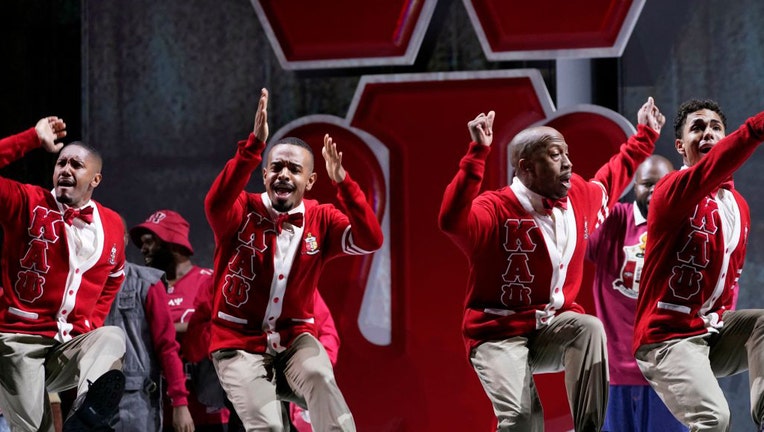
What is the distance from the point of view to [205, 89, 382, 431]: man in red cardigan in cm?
516

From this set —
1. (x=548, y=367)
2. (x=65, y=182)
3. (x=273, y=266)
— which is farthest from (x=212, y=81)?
(x=548, y=367)

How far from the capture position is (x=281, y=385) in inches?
210

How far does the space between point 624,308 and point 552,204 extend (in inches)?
A: 50.6

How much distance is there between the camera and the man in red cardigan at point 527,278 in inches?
190

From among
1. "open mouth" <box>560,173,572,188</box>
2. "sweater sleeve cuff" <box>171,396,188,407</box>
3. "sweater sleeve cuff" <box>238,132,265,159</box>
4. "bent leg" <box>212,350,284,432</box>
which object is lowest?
"sweater sleeve cuff" <box>171,396,188,407</box>

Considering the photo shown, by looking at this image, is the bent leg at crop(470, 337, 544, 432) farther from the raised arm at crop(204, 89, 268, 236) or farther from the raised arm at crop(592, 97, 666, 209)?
the raised arm at crop(204, 89, 268, 236)

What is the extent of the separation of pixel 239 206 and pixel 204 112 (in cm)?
208

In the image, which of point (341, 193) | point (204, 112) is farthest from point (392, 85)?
point (341, 193)

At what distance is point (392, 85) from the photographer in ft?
23.1

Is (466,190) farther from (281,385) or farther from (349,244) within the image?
(281,385)

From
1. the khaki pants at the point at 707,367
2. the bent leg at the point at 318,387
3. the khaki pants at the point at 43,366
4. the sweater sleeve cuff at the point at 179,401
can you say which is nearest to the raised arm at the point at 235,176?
the bent leg at the point at 318,387

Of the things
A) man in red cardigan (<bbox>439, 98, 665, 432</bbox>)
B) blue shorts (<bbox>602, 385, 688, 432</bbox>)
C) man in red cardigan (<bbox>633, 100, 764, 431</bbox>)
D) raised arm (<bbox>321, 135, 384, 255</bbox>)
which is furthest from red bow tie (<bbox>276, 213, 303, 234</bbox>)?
blue shorts (<bbox>602, 385, 688, 432</bbox>)

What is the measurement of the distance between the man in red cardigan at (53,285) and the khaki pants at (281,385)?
661 millimetres

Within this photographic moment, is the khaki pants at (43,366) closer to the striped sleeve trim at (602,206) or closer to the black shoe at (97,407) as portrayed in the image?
the black shoe at (97,407)
